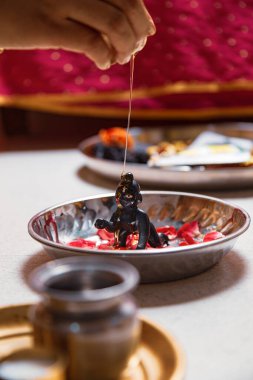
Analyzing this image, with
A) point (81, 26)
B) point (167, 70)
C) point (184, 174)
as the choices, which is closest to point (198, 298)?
point (81, 26)

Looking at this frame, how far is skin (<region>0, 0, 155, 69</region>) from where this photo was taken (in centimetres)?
85

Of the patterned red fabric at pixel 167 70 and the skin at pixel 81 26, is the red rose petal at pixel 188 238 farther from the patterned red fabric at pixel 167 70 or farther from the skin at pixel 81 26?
the patterned red fabric at pixel 167 70

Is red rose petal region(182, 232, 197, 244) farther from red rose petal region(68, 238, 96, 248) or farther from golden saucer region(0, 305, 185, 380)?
golden saucer region(0, 305, 185, 380)

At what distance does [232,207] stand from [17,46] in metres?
0.37

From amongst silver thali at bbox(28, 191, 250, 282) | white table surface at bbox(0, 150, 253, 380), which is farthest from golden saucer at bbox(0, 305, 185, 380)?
silver thali at bbox(28, 191, 250, 282)

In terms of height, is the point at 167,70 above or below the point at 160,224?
above

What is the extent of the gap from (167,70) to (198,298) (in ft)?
3.42

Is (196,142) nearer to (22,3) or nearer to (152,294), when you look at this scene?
(22,3)

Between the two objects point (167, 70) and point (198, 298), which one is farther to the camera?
point (167, 70)

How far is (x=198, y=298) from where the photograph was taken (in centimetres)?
72

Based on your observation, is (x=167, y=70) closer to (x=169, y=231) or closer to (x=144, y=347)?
(x=169, y=231)

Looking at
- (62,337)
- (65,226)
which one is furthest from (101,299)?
(65,226)

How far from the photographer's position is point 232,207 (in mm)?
910

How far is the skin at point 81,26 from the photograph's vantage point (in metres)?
0.85
